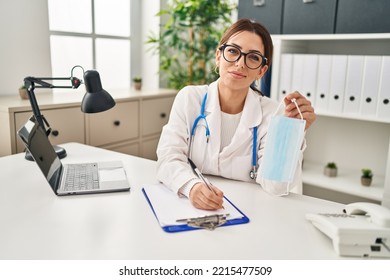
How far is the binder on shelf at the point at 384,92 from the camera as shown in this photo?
1.91 meters

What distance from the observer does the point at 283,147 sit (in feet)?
3.25

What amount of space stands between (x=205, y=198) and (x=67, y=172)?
621mm

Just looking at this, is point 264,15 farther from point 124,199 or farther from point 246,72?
point 124,199

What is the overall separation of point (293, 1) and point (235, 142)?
1221 mm

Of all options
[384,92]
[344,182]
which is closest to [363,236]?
[384,92]

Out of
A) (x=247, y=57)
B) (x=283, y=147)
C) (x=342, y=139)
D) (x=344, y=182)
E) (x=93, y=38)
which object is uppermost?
(x=93, y=38)

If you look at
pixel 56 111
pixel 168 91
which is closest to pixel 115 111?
pixel 56 111

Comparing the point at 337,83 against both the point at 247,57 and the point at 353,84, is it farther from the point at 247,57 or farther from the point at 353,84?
the point at 247,57

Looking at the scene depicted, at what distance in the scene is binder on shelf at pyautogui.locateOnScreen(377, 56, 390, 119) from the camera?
1.91 meters

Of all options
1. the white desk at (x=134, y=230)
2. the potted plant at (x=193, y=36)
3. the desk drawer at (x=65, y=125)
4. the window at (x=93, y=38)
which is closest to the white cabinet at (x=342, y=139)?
the potted plant at (x=193, y=36)

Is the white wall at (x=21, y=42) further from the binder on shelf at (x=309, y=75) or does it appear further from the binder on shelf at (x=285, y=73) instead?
the binder on shelf at (x=309, y=75)

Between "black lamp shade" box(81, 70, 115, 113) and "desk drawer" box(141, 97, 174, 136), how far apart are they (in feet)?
4.06

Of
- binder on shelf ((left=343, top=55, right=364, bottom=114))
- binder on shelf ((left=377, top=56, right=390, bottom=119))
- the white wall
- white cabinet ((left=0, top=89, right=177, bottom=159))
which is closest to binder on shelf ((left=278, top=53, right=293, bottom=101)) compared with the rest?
binder on shelf ((left=343, top=55, right=364, bottom=114))

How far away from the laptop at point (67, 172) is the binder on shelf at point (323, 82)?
1275 millimetres
